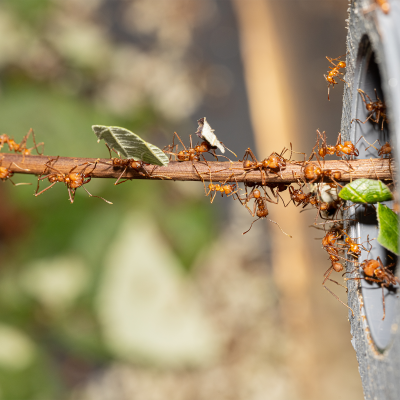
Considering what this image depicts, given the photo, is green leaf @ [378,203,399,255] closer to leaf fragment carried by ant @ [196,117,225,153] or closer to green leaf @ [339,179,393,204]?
green leaf @ [339,179,393,204]

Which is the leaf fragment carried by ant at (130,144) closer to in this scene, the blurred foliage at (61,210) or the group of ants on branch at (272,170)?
the group of ants on branch at (272,170)

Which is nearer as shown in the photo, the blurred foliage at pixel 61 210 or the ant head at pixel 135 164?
the ant head at pixel 135 164

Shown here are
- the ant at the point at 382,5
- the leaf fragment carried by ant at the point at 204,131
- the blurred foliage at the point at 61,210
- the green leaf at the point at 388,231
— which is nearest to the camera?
the ant at the point at 382,5

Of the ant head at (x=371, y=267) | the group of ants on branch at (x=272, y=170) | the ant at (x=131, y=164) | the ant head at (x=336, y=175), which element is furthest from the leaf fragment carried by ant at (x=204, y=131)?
the ant head at (x=371, y=267)

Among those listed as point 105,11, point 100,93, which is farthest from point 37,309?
point 105,11

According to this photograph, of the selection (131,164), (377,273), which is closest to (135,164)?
(131,164)

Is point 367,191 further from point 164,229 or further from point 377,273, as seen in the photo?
point 164,229

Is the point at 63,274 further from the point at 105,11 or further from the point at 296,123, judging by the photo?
the point at 105,11
